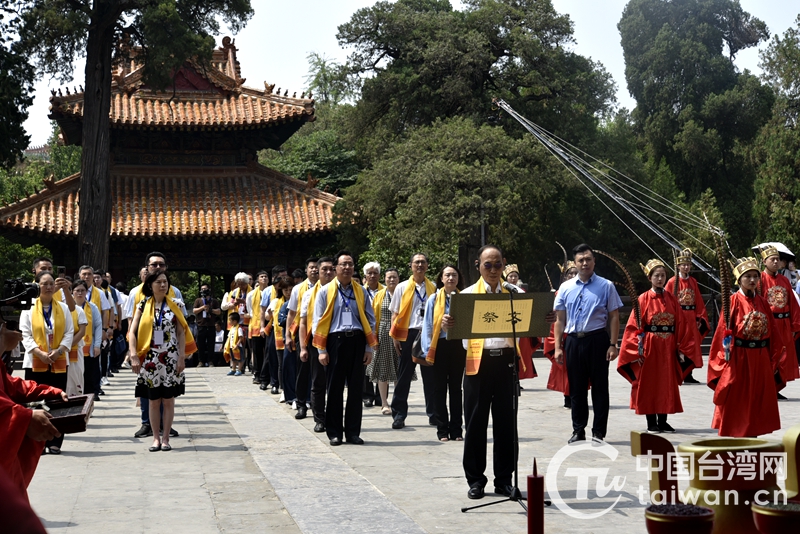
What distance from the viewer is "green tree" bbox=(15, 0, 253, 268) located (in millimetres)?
19844

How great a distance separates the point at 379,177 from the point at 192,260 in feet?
16.9

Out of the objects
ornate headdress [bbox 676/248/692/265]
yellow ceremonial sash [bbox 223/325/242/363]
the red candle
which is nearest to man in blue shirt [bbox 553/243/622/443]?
ornate headdress [bbox 676/248/692/265]

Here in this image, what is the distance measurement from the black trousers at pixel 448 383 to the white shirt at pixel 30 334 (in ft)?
11.8

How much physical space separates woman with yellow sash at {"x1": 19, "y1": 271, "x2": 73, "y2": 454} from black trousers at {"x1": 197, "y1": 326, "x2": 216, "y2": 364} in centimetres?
1259

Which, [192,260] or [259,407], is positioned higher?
[192,260]

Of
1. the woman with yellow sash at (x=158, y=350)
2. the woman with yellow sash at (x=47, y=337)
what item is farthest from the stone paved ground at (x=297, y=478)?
the woman with yellow sash at (x=47, y=337)

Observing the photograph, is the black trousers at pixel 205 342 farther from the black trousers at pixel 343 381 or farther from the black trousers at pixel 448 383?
the black trousers at pixel 343 381

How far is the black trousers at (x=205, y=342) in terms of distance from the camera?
22.0 m

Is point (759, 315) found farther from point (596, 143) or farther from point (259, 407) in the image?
point (596, 143)

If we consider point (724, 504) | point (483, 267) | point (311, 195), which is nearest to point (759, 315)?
point (483, 267)

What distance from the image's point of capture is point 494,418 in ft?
22.2

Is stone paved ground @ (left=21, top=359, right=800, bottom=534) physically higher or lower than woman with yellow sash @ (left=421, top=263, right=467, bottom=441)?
lower

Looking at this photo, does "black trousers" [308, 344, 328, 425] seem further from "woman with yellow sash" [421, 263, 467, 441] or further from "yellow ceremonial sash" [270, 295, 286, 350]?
"yellow ceremonial sash" [270, 295, 286, 350]

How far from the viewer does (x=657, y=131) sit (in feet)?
130
